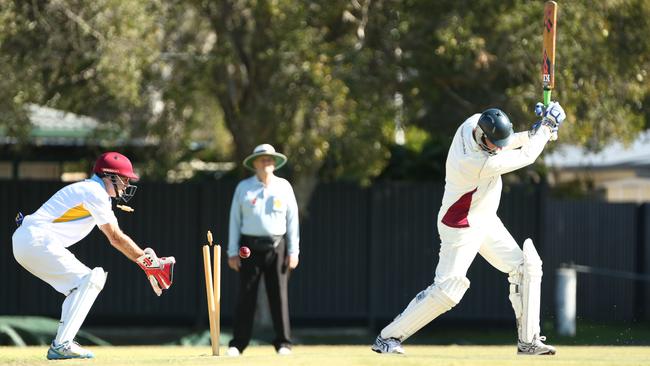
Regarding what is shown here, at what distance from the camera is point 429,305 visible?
9.71 metres

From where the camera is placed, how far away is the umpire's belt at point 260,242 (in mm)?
11906

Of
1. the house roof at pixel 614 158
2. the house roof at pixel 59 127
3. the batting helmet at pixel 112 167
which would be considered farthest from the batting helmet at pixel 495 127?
the house roof at pixel 614 158

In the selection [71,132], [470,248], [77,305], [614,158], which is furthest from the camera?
[614,158]

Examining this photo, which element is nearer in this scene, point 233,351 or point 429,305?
point 429,305

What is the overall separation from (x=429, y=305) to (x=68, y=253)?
273 centimetres

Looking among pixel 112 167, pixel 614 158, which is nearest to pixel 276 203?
pixel 112 167

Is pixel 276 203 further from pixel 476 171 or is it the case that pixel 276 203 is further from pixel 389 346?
pixel 476 171

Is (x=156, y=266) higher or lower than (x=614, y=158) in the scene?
lower

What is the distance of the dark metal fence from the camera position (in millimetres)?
17828

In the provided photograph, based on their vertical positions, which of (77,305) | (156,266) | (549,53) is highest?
(549,53)

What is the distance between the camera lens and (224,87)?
1684 cm

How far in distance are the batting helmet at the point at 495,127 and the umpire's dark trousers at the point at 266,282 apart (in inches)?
126

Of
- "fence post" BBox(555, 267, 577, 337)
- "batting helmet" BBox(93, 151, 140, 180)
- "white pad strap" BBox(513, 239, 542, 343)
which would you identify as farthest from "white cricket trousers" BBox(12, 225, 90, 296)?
"fence post" BBox(555, 267, 577, 337)

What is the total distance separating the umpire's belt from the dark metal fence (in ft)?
19.2
